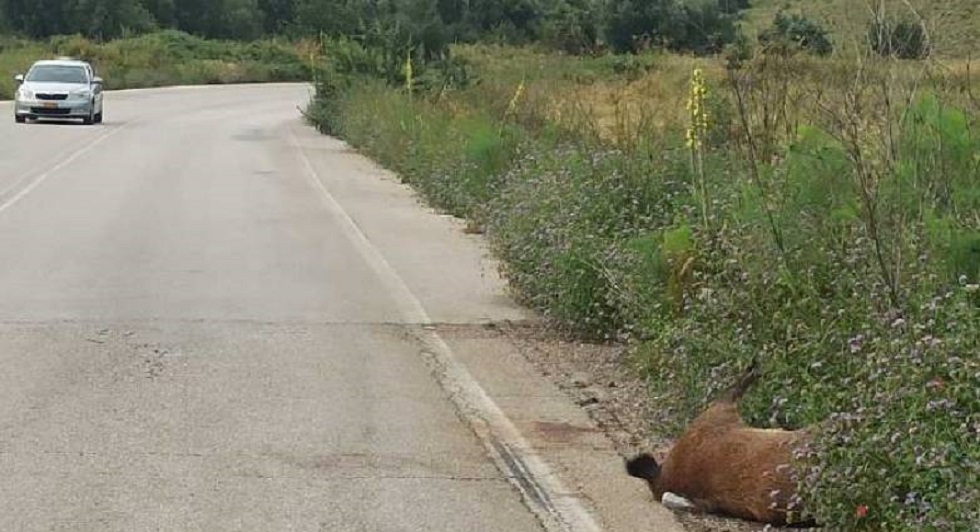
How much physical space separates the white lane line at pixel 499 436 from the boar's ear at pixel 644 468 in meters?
0.34

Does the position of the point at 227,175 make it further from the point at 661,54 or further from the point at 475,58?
the point at 475,58

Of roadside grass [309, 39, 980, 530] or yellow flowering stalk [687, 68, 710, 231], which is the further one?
yellow flowering stalk [687, 68, 710, 231]

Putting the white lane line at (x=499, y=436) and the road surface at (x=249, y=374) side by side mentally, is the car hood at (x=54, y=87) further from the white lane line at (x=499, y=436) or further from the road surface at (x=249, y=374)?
the white lane line at (x=499, y=436)

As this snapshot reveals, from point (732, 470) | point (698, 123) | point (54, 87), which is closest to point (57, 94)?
point (54, 87)

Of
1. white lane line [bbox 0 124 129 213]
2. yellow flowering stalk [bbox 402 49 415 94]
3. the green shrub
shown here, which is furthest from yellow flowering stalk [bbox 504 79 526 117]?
yellow flowering stalk [bbox 402 49 415 94]

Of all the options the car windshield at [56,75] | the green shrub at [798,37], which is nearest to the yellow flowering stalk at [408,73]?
the car windshield at [56,75]

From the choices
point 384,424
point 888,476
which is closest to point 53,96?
point 384,424

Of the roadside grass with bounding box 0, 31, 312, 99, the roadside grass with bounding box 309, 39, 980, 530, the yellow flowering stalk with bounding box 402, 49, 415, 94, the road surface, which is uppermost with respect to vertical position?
the roadside grass with bounding box 309, 39, 980, 530

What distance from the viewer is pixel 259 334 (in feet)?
38.0

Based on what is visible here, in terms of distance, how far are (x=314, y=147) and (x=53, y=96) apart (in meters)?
8.15

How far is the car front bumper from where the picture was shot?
128ft

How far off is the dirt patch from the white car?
93.8 ft

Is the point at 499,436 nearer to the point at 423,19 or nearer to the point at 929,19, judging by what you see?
the point at 929,19

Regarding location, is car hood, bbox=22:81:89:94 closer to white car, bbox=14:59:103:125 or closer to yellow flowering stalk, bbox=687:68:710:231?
white car, bbox=14:59:103:125
